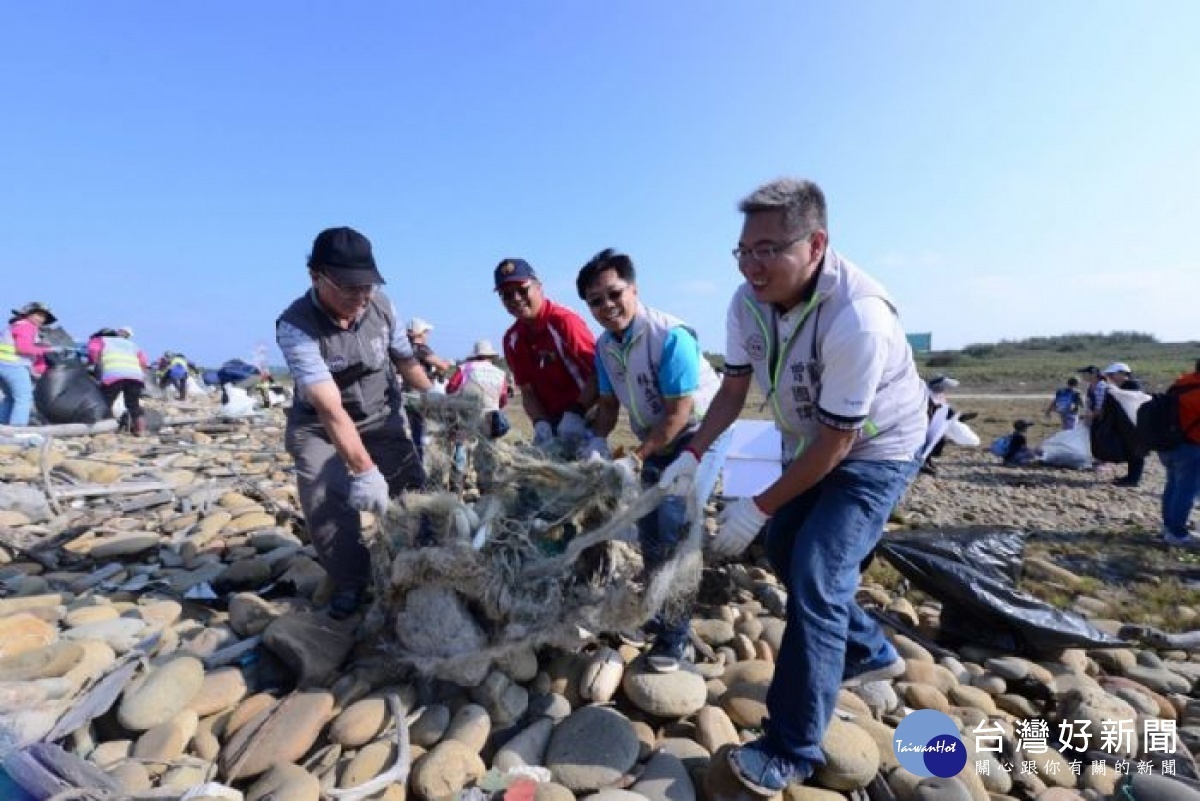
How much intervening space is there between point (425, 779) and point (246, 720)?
735 millimetres

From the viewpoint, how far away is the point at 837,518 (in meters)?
2.01

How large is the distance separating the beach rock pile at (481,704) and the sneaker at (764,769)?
0.20 ft

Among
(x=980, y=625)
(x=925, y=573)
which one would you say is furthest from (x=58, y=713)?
(x=980, y=625)

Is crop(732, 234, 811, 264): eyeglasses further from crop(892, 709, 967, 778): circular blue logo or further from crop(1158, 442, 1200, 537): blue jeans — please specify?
crop(1158, 442, 1200, 537): blue jeans

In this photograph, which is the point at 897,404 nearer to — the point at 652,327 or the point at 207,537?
the point at 652,327

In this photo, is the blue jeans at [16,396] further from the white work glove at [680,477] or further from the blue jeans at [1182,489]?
the blue jeans at [1182,489]

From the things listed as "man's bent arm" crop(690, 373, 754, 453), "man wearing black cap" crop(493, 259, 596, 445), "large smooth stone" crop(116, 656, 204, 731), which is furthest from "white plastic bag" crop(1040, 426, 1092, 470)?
"large smooth stone" crop(116, 656, 204, 731)

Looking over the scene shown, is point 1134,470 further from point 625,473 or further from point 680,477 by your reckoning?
point 625,473

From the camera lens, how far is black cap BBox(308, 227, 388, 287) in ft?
8.33

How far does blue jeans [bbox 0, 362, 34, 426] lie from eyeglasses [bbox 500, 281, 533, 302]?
280 inches

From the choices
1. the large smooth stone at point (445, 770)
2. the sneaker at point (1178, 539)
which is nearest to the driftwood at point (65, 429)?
the large smooth stone at point (445, 770)

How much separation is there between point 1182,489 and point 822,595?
18.4 ft

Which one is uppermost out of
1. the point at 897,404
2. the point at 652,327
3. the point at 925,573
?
the point at 652,327

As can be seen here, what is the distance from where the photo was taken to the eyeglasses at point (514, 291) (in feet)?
11.3
